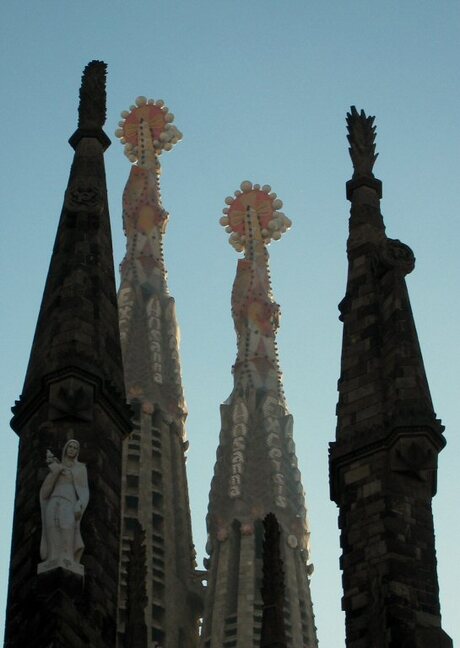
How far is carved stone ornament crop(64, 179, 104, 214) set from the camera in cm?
3228

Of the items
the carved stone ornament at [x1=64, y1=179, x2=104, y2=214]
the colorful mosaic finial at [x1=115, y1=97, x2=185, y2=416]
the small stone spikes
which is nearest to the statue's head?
the carved stone ornament at [x1=64, y1=179, x2=104, y2=214]

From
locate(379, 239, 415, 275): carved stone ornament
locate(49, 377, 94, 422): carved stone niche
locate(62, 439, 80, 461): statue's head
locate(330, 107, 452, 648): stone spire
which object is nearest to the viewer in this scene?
locate(62, 439, 80, 461): statue's head

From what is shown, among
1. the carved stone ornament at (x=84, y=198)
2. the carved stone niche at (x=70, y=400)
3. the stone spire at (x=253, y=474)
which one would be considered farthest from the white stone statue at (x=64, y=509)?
the stone spire at (x=253, y=474)

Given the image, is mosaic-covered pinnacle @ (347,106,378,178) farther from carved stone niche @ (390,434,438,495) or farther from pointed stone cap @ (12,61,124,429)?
carved stone niche @ (390,434,438,495)

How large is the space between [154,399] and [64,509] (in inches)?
2830

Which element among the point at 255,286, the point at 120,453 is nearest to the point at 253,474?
the point at 255,286

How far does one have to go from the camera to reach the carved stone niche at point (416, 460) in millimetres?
29484

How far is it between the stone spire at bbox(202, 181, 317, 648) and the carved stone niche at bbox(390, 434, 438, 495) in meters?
57.9

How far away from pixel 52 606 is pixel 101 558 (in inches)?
74.5

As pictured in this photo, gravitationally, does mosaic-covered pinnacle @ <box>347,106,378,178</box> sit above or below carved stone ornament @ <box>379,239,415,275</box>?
above

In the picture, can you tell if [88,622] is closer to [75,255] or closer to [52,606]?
[52,606]

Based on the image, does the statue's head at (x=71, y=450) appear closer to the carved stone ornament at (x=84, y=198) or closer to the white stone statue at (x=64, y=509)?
the white stone statue at (x=64, y=509)

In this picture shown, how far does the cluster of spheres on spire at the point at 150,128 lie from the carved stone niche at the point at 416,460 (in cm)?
7809

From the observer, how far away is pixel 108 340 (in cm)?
3008
